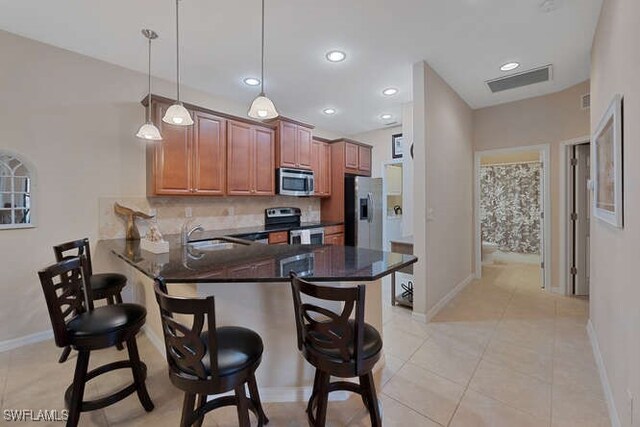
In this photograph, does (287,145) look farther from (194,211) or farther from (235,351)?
(235,351)

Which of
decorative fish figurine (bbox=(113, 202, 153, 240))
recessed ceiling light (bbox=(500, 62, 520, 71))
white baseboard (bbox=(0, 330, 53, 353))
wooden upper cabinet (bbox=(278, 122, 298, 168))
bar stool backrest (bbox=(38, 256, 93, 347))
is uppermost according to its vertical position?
recessed ceiling light (bbox=(500, 62, 520, 71))

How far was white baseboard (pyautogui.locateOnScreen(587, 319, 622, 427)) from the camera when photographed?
1.59m

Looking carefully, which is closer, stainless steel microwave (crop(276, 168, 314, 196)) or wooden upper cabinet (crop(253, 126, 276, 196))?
wooden upper cabinet (crop(253, 126, 276, 196))

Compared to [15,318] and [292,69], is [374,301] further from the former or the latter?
[15,318]

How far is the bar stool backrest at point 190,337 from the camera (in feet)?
3.58

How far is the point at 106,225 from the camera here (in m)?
2.97

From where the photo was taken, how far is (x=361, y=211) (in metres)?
5.02

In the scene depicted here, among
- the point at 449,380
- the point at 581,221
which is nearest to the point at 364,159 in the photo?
the point at 581,221

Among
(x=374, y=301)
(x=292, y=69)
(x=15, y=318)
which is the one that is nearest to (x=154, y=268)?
(x=374, y=301)

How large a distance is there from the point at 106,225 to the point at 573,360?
4398mm

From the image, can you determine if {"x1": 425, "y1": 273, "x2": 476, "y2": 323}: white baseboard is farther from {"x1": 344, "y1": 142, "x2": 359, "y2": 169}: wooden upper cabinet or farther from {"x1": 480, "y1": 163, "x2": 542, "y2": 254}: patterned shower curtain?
{"x1": 344, "y1": 142, "x2": 359, "y2": 169}: wooden upper cabinet

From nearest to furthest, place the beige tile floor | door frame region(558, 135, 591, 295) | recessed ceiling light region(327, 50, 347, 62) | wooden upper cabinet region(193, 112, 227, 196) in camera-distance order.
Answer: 1. the beige tile floor
2. recessed ceiling light region(327, 50, 347, 62)
3. wooden upper cabinet region(193, 112, 227, 196)
4. door frame region(558, 135, 591, 295)

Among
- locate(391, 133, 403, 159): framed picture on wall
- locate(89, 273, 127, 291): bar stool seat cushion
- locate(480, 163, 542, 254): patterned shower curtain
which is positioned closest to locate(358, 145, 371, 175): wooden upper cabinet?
locate(391, 133, 403, 159): framed picture on wall

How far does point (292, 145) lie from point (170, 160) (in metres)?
1.77
